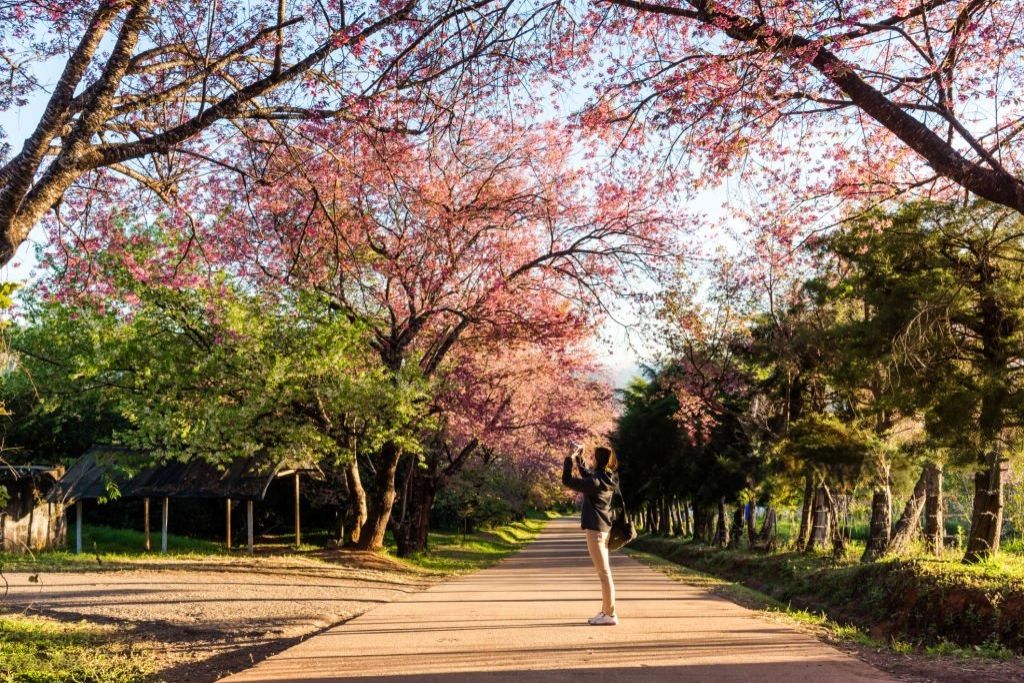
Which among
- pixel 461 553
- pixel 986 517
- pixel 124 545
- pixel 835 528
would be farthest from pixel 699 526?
pixel 986 517

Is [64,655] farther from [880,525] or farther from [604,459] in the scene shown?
[880,525]

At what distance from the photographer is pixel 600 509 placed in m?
9.61

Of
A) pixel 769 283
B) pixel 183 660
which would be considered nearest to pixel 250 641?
pixel 183 660

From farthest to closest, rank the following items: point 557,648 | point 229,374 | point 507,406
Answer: point 507,406, point 229,374, point 557,648

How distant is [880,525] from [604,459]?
554 inches

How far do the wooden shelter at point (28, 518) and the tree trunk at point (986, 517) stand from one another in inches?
919

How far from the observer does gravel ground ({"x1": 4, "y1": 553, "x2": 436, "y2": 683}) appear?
9484 millimetres

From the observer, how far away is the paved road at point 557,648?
6555 mm

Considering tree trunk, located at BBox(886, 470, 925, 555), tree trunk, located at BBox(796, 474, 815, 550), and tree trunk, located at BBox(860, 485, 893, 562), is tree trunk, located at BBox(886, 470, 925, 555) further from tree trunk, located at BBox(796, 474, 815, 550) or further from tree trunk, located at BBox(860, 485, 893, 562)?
tree trunk, located at BBox(796, 474, 815, 550)

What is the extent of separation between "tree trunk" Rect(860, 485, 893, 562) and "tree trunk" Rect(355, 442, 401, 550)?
11810 millimetres

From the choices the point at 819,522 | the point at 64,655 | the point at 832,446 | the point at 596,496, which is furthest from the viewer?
the point at 819,522

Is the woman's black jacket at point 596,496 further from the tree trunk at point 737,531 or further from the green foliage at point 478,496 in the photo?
the green foliage at point 478,496

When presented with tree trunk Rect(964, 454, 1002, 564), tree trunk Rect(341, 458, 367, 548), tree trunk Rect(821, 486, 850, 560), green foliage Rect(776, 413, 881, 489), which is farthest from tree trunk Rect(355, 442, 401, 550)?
tree trunk Rect(964, 454, 1002, 564)

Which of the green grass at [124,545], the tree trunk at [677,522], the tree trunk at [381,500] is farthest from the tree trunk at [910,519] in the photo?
the tree trunk at [677,522]
